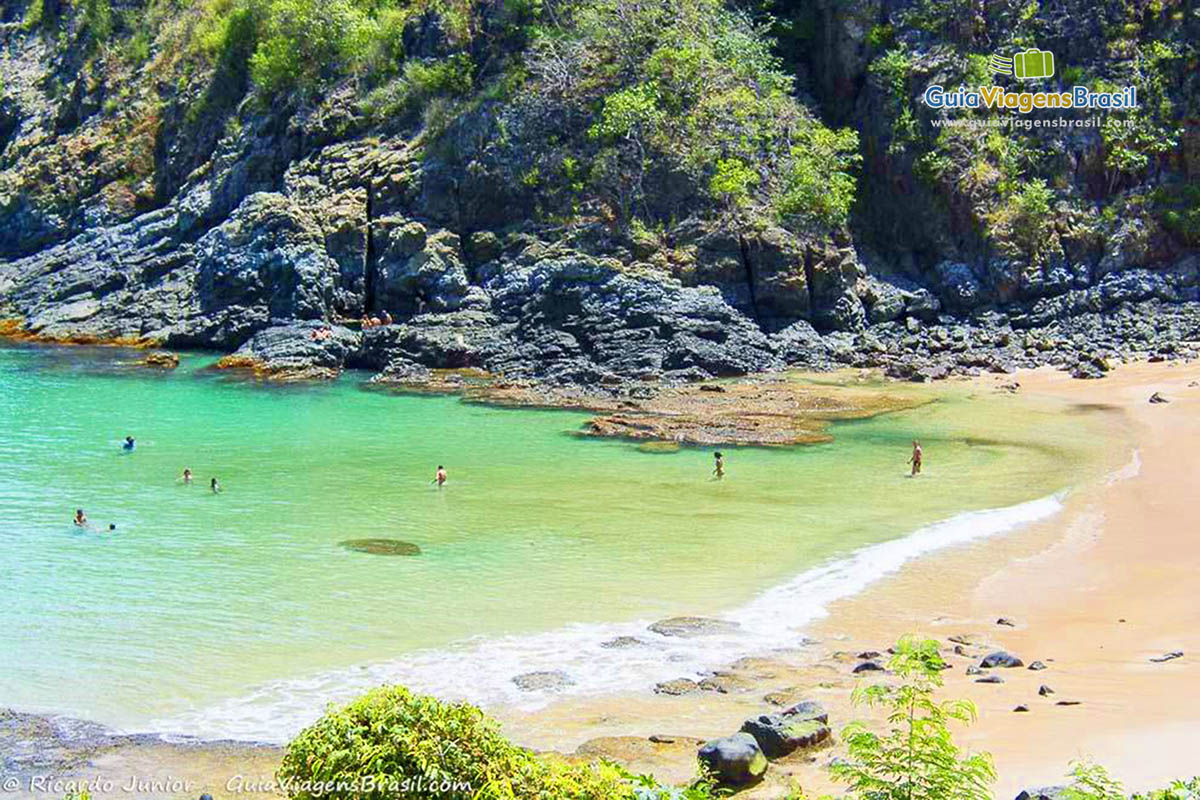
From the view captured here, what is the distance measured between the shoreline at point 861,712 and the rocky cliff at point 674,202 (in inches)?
848

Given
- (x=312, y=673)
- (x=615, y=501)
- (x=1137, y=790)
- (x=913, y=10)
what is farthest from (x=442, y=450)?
(x=913, y=10)

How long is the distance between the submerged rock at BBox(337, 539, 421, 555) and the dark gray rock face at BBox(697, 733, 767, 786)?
36.5ft

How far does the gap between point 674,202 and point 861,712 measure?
34.9 m

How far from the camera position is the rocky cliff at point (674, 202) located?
1724 inches

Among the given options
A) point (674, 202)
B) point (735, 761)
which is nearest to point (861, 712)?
point (735, 761)

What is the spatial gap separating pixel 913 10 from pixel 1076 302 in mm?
15060

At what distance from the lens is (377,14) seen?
54531mm

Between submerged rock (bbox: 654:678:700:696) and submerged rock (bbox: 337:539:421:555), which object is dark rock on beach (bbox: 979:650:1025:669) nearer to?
submerged rock (bbox: 654:678:700:696)

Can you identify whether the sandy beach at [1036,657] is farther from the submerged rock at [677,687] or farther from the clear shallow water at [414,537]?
the clear shallow water at [414,537]

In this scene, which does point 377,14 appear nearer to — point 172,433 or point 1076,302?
point 172,433

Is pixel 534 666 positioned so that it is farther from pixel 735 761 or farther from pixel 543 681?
pixel 735 761

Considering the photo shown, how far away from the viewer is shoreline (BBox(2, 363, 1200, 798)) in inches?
472

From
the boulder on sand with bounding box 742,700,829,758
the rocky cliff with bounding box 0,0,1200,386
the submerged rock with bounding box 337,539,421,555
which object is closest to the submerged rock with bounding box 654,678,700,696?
the boulder on sand with bounding box 742,700,829,758

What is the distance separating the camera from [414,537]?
2261 centimetres
